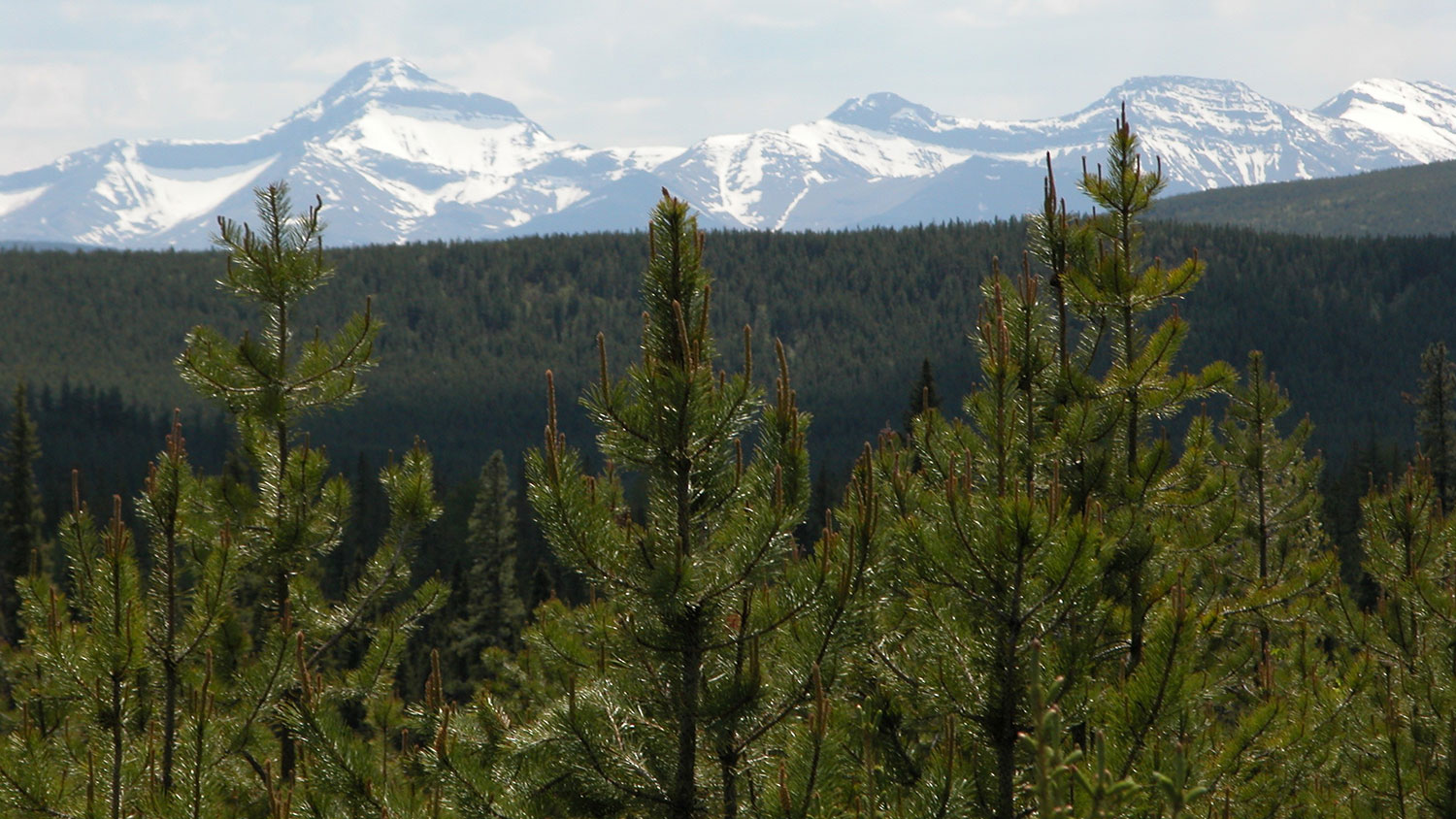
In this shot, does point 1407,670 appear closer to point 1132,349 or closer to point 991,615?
point 1132,349

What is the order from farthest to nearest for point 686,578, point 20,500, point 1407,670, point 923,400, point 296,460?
point 20,500, point 1407,670, point 296,460, point 923,400, point 686,578

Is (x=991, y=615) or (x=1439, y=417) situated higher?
(x=991, y=615)

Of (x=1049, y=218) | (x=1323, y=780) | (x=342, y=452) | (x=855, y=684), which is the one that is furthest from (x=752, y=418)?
(x=342, y=452)

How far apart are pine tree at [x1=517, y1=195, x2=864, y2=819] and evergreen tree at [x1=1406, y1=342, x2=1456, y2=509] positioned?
41717 millimetres

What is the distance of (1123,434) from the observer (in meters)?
10.0

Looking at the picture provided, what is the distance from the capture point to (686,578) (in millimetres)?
6312

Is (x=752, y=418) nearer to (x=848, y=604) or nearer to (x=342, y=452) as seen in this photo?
(x=848, y=604)

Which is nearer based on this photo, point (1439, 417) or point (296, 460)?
point (296, 460)

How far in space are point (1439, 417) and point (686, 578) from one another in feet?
144

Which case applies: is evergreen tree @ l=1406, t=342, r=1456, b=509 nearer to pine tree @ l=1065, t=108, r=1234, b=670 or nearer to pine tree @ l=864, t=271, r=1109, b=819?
pine tree @ l=1065, t=108, r=1234, b=670

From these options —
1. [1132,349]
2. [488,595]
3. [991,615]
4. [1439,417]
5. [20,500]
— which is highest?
[1132,349]

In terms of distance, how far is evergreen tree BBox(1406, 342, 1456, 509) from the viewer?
41.5 metres

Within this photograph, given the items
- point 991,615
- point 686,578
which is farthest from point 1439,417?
point 686,578

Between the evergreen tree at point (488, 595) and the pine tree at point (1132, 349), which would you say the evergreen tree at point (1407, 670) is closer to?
the pine tree at point (1132, 349)
